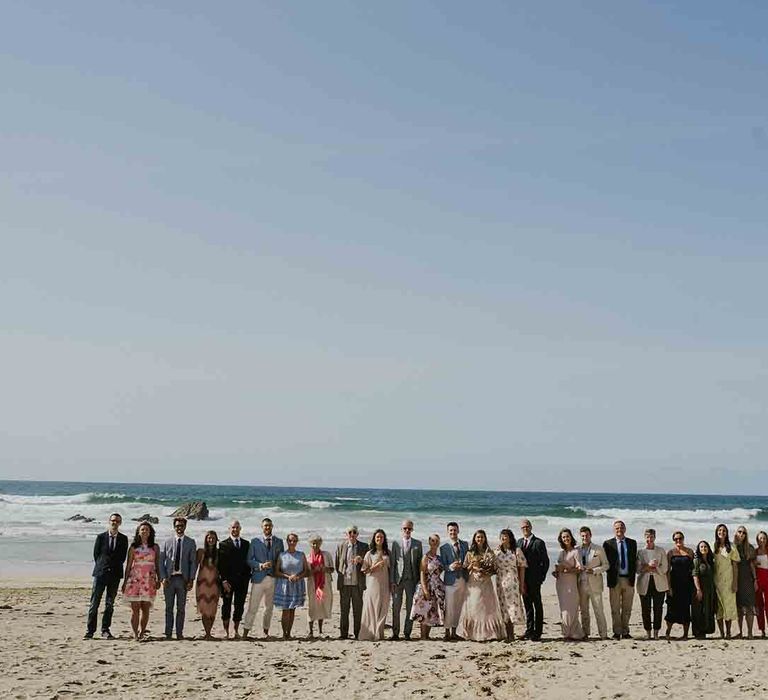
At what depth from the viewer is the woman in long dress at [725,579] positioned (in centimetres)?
1138

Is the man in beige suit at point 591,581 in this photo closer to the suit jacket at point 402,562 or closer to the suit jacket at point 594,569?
the suit jacket at point 594,569

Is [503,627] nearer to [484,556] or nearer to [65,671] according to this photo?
[484,556]

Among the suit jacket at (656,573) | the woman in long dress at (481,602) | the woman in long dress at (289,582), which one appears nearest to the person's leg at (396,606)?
the woman in long dress at (481,602)

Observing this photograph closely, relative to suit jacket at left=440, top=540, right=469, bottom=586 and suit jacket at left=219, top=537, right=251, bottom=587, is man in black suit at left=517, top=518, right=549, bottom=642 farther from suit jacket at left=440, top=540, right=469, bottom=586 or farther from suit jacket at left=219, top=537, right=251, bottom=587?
suit jacket at left=219, top=537, right=251, bottom=587

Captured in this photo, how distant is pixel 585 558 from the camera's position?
1143 centimetres

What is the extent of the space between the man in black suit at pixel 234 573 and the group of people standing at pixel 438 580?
0.01 m

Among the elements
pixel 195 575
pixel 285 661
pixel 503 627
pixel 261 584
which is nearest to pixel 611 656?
pixel 503 627

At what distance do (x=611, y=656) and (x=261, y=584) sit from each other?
15.0ft

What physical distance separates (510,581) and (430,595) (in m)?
1.07

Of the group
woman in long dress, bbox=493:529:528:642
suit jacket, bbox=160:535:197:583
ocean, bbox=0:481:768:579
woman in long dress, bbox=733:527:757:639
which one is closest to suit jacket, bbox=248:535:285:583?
suit jacket, bbox=160:535:197:583

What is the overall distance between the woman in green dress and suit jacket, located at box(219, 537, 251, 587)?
611 centimetres

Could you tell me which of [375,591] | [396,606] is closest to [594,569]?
[396,606]

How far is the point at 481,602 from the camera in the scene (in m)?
10.9

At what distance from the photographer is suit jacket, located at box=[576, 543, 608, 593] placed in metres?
11.3
